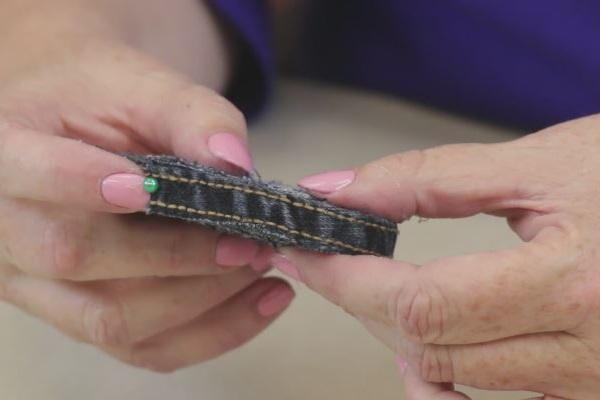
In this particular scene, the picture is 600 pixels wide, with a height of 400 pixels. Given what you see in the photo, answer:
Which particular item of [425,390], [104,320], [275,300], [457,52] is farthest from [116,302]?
[457,52]

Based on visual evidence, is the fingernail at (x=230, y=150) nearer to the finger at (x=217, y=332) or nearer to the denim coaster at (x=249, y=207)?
the denim coaster at (x=249, y=207)

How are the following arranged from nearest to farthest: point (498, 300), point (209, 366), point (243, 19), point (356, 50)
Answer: point (498, 300), point (209, 366), point (243, 19), point (356, 50)

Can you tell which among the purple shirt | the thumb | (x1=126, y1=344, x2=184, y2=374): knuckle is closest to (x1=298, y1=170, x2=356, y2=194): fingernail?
the thumb

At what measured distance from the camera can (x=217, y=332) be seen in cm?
59

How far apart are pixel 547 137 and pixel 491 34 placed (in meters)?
0.33

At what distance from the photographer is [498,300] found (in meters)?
0.42

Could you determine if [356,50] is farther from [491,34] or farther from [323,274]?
A: [323,274]

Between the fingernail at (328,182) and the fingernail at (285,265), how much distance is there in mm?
59

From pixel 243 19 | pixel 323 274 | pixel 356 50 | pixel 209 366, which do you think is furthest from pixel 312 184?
pixel 356 50

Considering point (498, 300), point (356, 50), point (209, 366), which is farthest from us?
point (356, 50)

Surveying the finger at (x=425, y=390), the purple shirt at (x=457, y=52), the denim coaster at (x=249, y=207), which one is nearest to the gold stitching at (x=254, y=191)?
the denim coaster at (x=249, y=207)

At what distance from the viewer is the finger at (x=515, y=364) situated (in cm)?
45

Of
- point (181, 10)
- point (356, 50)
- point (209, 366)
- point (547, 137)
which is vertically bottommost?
point (209, 366)

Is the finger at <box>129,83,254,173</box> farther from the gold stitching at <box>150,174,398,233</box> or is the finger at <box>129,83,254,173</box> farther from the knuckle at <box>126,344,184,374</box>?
the knuckle at <box>126,344,184,374</box>
